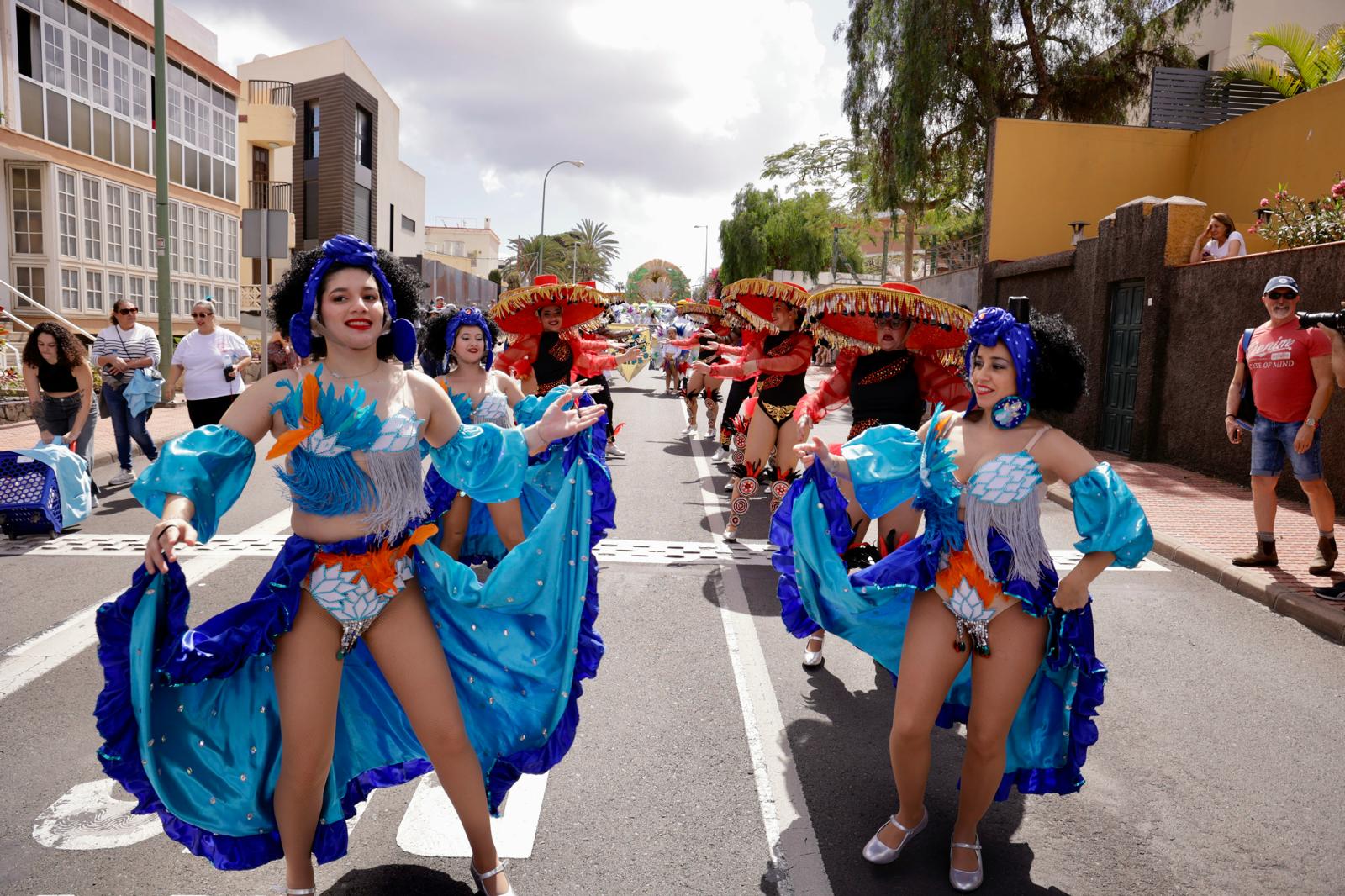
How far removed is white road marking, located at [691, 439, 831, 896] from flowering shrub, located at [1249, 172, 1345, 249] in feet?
29.2

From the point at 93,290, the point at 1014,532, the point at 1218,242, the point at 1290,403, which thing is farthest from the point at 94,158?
the point at 1014,532

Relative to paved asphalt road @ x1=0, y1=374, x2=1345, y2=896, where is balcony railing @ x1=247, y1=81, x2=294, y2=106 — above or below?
above

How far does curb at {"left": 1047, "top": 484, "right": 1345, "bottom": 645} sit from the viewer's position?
609 cm

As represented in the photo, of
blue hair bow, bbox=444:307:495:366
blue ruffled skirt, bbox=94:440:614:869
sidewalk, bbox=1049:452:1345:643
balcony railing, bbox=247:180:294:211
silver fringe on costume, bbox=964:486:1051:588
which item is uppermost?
balcony railing, bbox=247:180:294:211

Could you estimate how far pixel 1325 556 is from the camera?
6977 millimetres

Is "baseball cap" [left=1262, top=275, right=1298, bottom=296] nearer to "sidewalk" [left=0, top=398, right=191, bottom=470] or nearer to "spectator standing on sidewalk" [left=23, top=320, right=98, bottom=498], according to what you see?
"spectator standing on sidewalk" [left=23, top=320, right=98, bottom=498]

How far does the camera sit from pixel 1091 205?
20469 millimetres

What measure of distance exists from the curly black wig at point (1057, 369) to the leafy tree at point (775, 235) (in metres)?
52.6

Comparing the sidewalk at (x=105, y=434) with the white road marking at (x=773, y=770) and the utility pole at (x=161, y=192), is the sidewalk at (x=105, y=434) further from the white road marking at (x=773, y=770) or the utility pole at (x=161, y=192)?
the white road marking at (x=773, y=770)

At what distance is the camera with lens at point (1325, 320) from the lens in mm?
6352

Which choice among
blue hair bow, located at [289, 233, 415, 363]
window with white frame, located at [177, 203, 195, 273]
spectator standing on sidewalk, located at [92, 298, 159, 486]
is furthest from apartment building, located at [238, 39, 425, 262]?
blue hair bow, located at [289, 233, 415, 363]

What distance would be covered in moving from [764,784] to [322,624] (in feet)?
6.22

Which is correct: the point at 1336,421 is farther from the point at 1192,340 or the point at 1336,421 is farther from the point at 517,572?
the point at 517,572

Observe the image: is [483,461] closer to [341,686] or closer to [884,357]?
[341,686]
